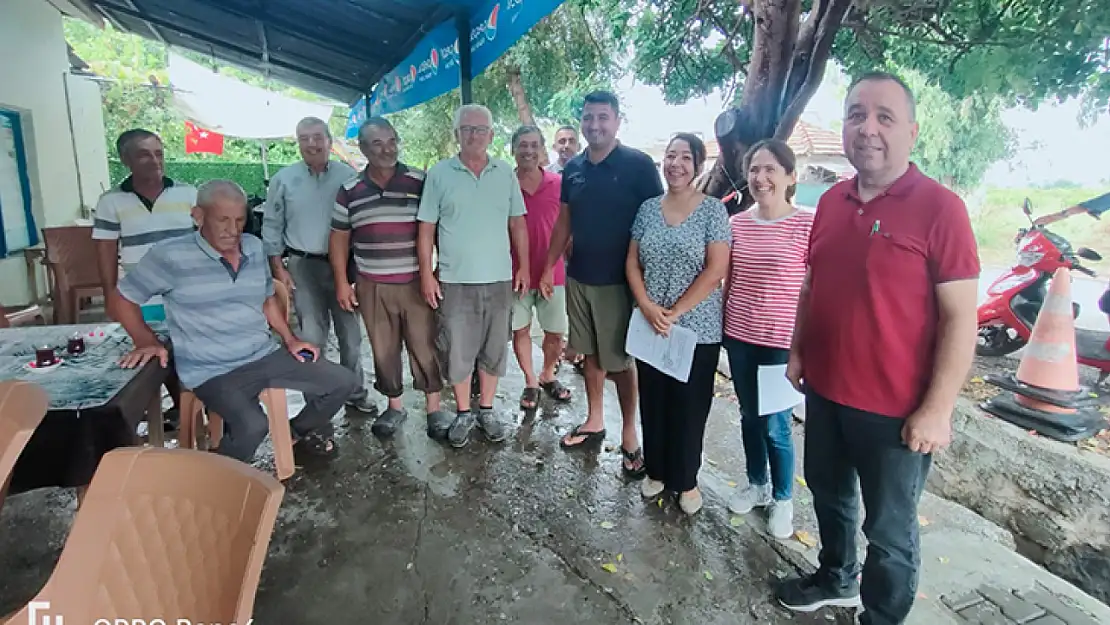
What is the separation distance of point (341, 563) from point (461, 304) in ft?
4.45

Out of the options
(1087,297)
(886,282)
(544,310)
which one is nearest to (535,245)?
(544,310)

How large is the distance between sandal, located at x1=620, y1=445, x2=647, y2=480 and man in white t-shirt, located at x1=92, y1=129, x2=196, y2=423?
229 centimetres

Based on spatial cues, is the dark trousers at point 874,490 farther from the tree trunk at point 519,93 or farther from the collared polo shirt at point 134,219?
the tree trunk at point 519,93

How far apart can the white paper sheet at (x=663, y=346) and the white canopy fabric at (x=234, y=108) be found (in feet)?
26.9

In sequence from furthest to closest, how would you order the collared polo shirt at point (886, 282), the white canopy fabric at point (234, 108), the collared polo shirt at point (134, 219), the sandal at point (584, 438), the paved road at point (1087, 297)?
1. the white canopy fabric at point (234, 108)
2. the paved road at point (1087, 297)
3. the sandal at point (584, 438)
4. the collared polo shirt at point (134, 219)
5. the collared polo shirt at point (886, 282)

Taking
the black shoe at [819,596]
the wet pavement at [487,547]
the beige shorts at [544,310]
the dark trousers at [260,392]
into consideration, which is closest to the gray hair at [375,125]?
the dark trousers at [260,392]

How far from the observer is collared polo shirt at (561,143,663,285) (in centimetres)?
278

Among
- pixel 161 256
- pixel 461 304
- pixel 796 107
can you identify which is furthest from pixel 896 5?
pixel 161 256

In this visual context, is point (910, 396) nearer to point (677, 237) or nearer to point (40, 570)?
point (677, 237)

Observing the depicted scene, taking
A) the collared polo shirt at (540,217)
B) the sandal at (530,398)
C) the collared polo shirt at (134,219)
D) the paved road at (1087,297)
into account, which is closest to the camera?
the collared polo shirt at (134,219)

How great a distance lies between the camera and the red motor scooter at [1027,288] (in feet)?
15.1

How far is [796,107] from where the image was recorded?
4.17 metres

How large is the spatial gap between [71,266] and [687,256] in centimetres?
558

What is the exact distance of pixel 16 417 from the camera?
1509 mm
